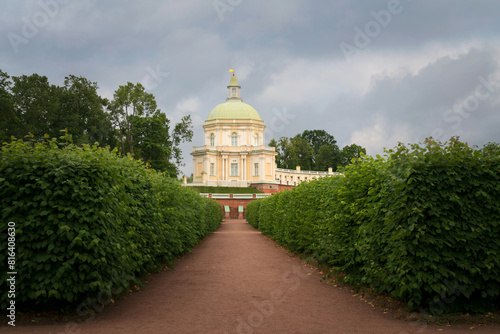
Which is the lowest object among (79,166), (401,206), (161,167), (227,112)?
(401,206)

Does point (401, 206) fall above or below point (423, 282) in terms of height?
above

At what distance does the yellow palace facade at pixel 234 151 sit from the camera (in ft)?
279

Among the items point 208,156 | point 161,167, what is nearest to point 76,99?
point 161,167

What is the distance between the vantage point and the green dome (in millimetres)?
88500

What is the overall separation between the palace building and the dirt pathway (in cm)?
7221

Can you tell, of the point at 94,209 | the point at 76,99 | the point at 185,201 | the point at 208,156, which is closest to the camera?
the point at 94,209

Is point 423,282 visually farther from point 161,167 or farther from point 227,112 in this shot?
point 227,112

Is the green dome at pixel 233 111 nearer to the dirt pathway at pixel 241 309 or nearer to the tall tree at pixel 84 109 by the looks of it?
the tall tree at pixel 84 109

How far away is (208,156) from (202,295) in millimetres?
77728

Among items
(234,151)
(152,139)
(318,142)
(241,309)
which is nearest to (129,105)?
(152,139)

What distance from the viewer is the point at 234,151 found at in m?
86.5

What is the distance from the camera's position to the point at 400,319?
629 centimetres

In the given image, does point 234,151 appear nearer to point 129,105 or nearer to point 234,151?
point 234,151

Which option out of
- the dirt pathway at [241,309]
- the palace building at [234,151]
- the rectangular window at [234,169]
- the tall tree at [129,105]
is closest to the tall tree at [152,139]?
the tall tree at [129,105]
